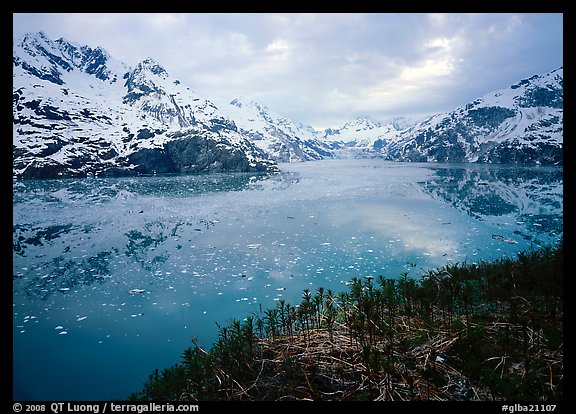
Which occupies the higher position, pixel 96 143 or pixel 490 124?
pixel 490 124

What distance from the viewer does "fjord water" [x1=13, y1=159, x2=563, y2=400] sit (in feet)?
24.8

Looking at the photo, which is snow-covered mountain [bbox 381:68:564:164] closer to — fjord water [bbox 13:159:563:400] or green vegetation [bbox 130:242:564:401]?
fjord water [bbox 13:159:563:400]

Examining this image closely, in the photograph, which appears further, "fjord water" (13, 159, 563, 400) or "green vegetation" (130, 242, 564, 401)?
"fjord water" (13, 159, 563, 400)

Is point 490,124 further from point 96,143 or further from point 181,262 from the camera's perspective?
point 181,262

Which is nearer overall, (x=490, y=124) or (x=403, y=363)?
(x=403, y=363)

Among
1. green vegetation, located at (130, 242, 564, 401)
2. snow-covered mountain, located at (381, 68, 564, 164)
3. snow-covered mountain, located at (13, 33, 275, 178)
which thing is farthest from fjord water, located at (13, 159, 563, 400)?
snow-covered mountain, located at (381, 68, 564, 164)

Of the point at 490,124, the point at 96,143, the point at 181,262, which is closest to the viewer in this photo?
the point at 181,262

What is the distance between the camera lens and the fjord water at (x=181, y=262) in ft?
24.8

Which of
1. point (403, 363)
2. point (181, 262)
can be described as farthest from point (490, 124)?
point (403, 363)

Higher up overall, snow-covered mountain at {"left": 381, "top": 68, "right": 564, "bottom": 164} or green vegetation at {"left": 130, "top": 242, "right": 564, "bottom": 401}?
snow-covered mountain at {"left": 381, "top": 68, "right": 564, "bottom": 164}

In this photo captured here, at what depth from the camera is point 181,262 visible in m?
14.2
